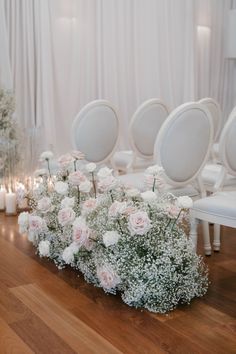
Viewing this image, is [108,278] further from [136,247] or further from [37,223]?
[37,223]

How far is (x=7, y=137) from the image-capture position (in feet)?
14.5

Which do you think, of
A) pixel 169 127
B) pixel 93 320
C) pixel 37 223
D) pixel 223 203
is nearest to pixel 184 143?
pixel 169 127

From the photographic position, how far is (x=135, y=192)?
2676mm

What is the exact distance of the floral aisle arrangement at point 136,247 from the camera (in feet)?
8.16

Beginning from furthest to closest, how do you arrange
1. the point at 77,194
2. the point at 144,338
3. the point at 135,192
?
the point at 77,194, the point at 135,192, the point at 144,338

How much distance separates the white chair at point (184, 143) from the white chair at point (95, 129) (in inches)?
39.8

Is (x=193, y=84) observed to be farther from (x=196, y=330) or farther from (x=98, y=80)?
(x=196, y=330)

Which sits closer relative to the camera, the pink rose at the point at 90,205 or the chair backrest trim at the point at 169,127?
the pink rose at the point at 90,205

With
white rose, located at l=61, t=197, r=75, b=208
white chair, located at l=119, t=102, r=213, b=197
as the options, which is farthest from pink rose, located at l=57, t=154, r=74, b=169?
white chair, located at l=119, t=102, r=213, b=197

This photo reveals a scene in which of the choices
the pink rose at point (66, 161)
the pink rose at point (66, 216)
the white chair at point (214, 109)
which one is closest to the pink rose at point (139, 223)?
the pink rose at point (66, 216)

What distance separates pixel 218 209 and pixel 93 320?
0.84 m

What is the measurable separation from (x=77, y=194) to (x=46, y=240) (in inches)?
13.5

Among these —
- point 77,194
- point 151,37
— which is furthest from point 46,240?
point 151,37

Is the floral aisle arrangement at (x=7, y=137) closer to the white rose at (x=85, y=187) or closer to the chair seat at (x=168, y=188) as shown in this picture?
the chair seat at (x=168, y=188)
